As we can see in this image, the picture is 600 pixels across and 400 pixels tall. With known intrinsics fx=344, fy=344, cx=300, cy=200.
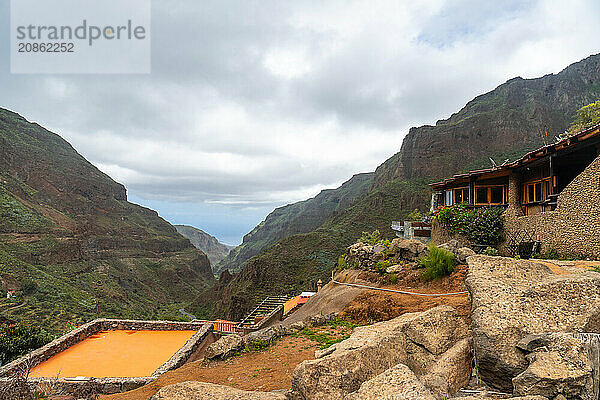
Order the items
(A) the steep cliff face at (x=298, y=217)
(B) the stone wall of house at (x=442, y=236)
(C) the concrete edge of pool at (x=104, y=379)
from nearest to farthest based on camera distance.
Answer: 1. (C) the concrete edge of pool at (x=104, y=379)
2. (B) the stone wall of house at (x=442, y=236)
3. (A) the steep cliff face at (x=298, y=217)

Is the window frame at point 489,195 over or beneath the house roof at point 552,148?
beneath

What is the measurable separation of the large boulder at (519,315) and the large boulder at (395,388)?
112 centimetres

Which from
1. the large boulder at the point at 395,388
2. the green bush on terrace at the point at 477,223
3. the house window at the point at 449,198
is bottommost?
the large boulder at the point at 395,388

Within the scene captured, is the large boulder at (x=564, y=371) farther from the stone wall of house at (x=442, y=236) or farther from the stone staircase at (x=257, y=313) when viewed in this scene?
the stone staircase at (x=257, y=313)

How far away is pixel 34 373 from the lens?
11.3m

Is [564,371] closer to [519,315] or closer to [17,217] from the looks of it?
[519,315]

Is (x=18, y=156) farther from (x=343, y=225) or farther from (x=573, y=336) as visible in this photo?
(x=573, y=336)

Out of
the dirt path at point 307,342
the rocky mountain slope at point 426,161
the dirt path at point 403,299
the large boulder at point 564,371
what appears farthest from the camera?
the rocky mountain slope at point 426,161

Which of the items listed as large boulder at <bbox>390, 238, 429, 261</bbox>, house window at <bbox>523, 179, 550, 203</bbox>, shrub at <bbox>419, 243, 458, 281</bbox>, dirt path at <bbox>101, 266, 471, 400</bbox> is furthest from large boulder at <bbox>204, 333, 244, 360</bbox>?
house window at <bbox>523, 179, 550, 203</bbox>

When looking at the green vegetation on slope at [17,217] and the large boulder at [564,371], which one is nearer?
the large boulder at [564,371]

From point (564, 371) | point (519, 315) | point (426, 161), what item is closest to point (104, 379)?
point (519, 315)

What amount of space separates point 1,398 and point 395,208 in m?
52.3

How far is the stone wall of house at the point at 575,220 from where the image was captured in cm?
1070

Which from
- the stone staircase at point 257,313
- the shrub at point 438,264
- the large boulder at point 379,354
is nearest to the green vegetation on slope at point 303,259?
the stone staircase at point 257,313
